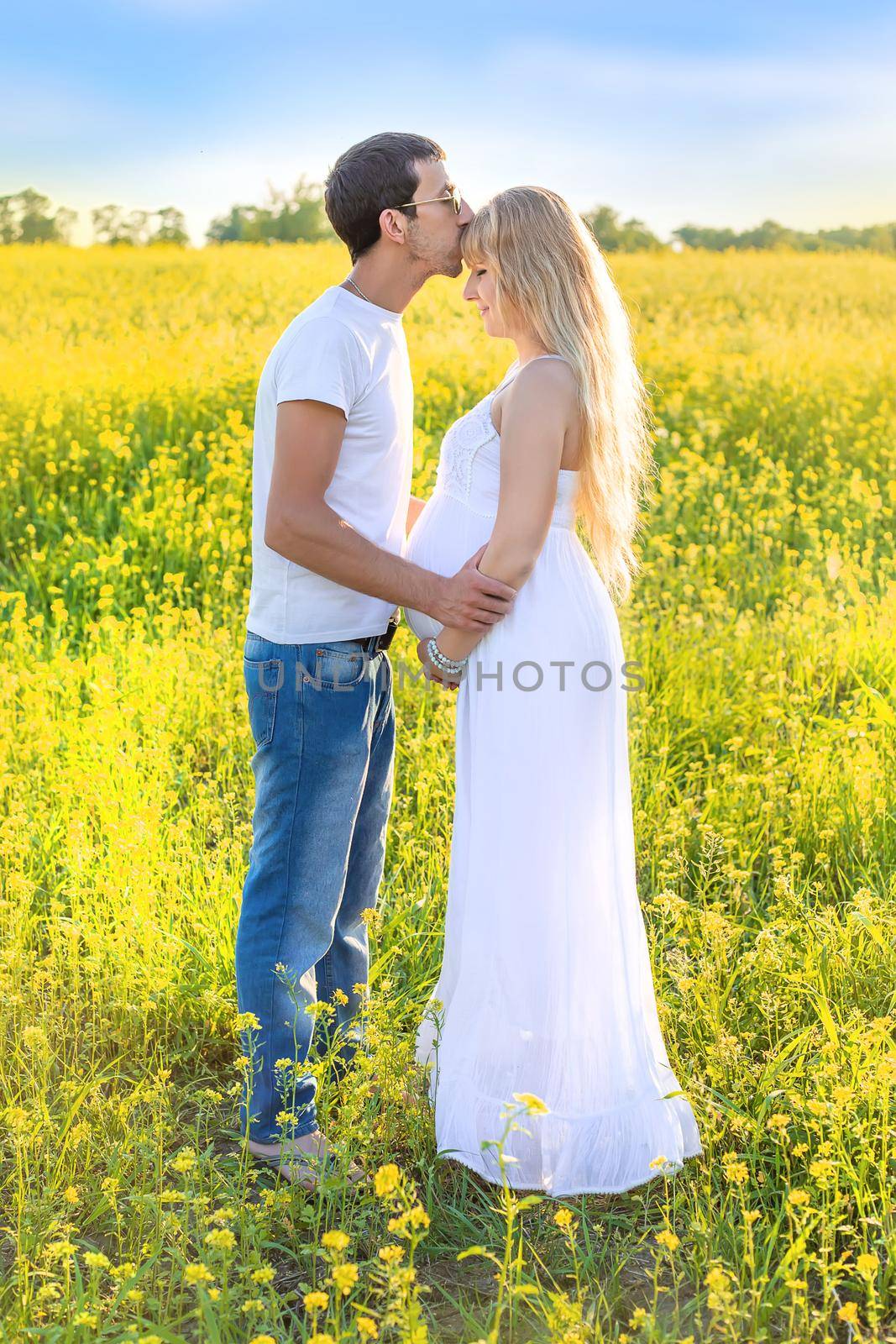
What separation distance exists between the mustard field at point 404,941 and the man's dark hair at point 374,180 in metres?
1.83

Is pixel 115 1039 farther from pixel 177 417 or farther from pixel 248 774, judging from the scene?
pixel 177 417

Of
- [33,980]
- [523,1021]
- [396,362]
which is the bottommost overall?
[33,980]

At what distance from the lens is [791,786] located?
4328 mm

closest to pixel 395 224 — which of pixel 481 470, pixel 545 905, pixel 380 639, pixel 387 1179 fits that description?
pixel 481 470

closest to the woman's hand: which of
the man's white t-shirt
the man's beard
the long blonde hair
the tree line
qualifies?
the man's white t-shirt

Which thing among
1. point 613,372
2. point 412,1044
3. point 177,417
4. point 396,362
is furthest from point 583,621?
point 177,417

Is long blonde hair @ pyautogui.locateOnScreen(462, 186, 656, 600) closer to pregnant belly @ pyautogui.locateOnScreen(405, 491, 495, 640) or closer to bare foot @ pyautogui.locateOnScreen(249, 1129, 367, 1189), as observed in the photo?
pregnant belly @ pyautogui.locateOnScreen(405, 491, 495, 640)

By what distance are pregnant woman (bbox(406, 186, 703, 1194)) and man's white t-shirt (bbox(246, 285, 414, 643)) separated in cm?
14

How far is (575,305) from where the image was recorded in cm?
263

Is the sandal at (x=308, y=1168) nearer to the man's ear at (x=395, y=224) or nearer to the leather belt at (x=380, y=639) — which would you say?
the leather belt at (x=380, y=639)

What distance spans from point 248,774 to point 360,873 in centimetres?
150

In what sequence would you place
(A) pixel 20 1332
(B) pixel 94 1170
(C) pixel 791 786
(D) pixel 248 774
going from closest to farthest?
(A) pixel 20 1332 < (B) pixel 94 1170 < (C) pixel 791 786 < (D) pixel 248 774

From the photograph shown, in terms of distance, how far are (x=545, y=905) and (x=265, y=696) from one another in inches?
32.4

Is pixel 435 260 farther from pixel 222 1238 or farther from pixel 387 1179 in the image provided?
pixel 222 1238
